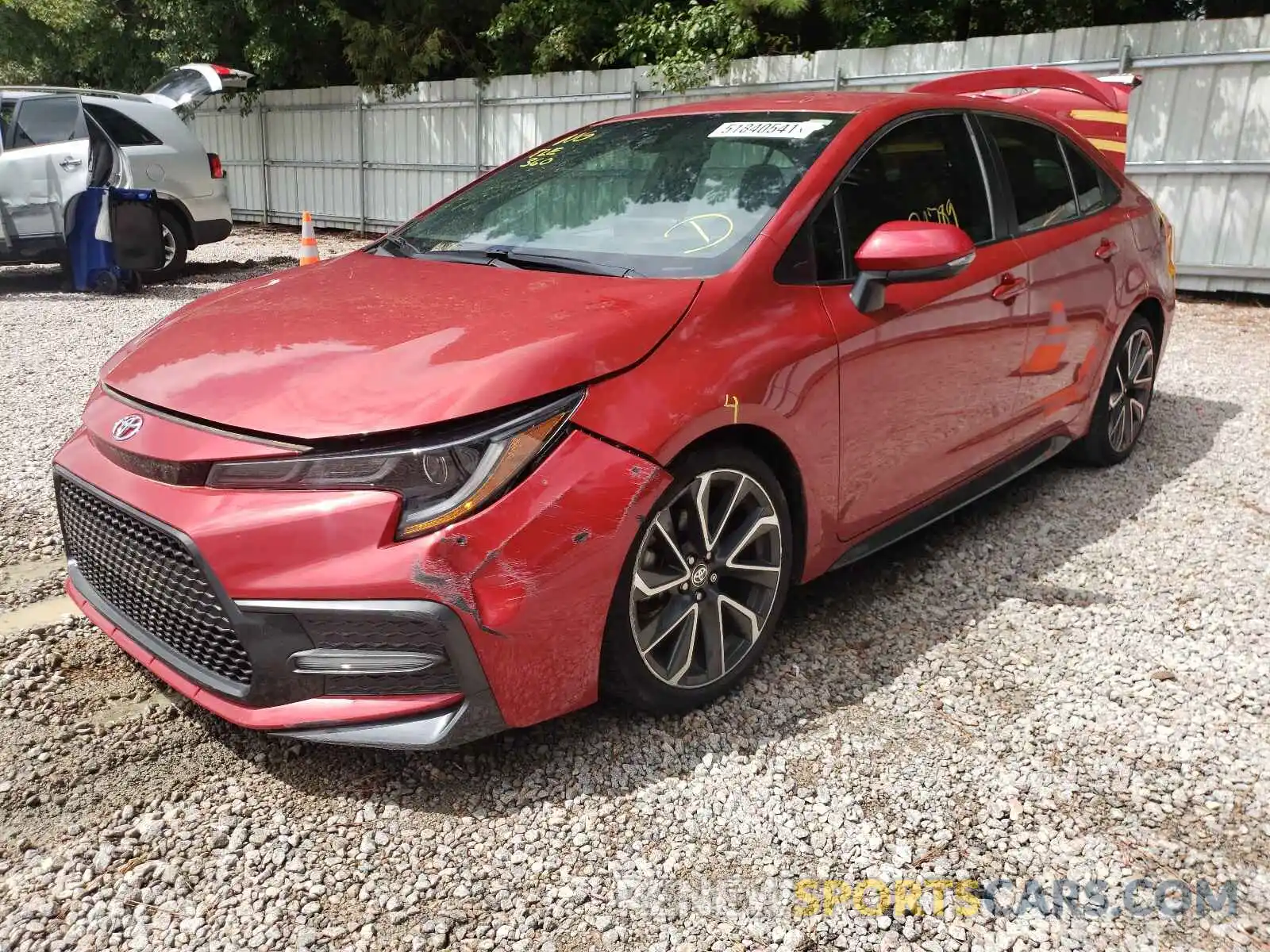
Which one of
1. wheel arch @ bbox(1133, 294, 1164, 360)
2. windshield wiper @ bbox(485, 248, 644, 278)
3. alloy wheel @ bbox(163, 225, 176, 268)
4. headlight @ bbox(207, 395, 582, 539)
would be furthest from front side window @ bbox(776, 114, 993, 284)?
alloy wheel @ bbox(163, 225, 176, 268)

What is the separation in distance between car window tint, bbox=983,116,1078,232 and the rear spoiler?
1.25 m

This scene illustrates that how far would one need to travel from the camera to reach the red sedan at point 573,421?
2213 mm

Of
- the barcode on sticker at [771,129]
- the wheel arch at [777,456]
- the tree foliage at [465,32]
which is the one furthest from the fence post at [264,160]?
the wheel arch at [777,456]

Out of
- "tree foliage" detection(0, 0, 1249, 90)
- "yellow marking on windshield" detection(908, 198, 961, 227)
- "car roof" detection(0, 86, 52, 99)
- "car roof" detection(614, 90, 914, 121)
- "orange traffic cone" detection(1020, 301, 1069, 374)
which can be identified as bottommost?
"orange traffic cone" detection(1020, 301, 1069, 374)

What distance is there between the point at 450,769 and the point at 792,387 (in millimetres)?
1344

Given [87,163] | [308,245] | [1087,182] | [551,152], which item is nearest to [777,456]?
[551,152]

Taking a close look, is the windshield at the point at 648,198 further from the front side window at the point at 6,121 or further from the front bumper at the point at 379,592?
the front side window at the point at 6,121

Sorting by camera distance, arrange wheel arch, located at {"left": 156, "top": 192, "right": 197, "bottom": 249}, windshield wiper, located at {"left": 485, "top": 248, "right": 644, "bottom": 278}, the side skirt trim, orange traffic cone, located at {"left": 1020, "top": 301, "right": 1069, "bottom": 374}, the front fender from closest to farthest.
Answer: the front fender < windshield wiper, located at {"left": 485, "top": 248, "right": 644, "bottom": 278} < the side skirt trim < orange traffic cone, located at {"left": 1020, "top": 301, "right": 1069, "bottom": 374} < wheel arch, located at {"left": 156, "top": 192, "right": 197, "bottom": 249}

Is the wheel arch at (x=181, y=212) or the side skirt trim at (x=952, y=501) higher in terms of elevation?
the wheel arch at (x=181, y=212)

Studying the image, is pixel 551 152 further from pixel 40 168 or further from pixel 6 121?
pixel 6 121

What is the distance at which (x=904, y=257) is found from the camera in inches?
114

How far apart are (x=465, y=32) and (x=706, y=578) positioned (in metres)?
15.3

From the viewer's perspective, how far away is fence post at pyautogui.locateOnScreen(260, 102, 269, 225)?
57.6ft

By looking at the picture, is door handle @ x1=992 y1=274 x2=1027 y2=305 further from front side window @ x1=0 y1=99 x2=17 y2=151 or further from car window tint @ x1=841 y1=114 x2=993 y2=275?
front side window @ x1=0 y1=99 x2=17 y2=151
